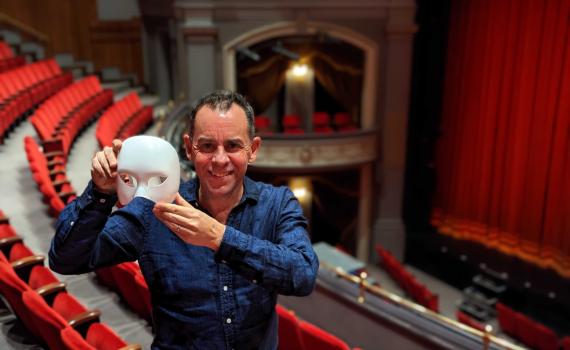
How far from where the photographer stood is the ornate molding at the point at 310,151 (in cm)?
431

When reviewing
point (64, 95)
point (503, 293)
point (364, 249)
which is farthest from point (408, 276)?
point (64, 95)

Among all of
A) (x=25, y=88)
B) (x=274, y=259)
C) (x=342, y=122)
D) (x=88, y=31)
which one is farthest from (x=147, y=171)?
(x=88, y=31)

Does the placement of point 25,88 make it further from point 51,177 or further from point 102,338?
point 102,338

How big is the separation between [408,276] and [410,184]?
3.44 ft

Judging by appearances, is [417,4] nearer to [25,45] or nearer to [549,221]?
[549,221]

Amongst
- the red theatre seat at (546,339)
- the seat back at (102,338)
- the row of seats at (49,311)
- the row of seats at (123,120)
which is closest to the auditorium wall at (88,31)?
the row of seats at (123,120)

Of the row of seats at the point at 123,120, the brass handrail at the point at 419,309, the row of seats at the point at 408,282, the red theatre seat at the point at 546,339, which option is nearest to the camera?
the brass handrail at the point at 419,309

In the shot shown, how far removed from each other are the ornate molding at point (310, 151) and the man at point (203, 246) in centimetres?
366

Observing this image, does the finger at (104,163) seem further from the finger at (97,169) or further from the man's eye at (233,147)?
the man's eye at (233,147)

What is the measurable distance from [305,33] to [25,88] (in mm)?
2006

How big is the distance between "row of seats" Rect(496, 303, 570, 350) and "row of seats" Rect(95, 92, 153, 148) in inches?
92.5

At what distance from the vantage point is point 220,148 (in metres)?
0.54

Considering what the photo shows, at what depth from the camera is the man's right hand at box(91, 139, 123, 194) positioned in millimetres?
565

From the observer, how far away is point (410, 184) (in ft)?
15.6
